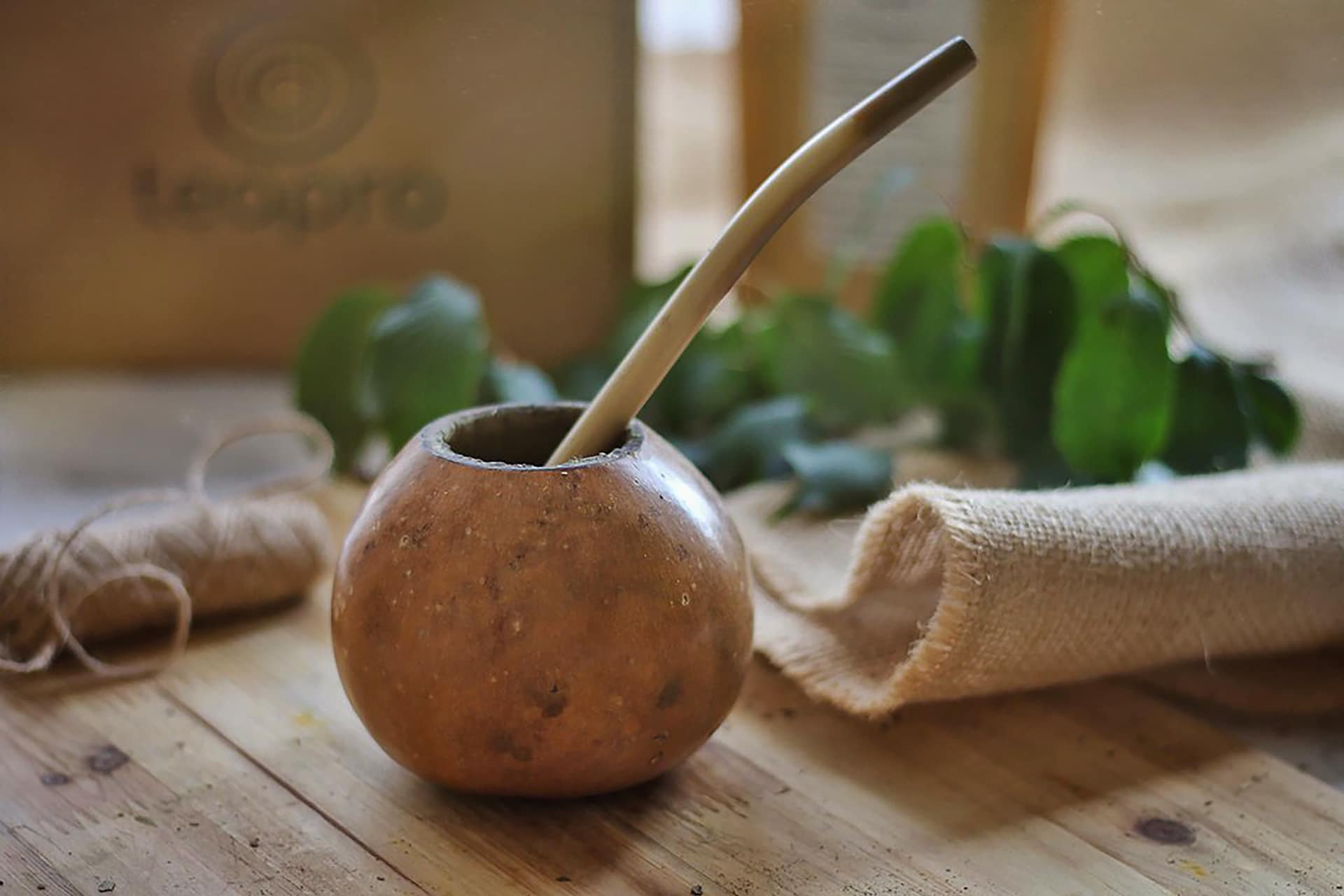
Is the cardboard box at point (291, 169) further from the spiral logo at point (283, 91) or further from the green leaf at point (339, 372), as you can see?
the green leaf at point (339, 372)

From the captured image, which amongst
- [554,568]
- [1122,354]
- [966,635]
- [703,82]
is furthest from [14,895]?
[703,82]

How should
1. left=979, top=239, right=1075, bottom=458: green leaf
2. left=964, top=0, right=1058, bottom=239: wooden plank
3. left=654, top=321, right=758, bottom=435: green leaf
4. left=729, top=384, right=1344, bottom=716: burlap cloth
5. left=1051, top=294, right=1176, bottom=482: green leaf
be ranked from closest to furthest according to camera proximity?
1. left=729, top=384, right=1344, bottom=716: burlap cloth
2. left=1051, top=294, right=1176, bottom=482: green leaf
3. left=979, top=239, right=1075, bottom=458: green leaf
4. left=654, top=321, right=758, bottom=435: green leaf
5. left=964, top=0, right=1058, bottom=239: wooden plank

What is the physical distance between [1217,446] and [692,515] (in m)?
0.51

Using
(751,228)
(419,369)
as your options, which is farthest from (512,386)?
(751,228)

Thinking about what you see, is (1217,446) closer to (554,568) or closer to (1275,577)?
(1275,577)

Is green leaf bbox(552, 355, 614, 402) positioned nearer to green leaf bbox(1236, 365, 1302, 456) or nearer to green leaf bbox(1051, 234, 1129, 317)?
green leaf bbox(1051, 234, 1129, 317)

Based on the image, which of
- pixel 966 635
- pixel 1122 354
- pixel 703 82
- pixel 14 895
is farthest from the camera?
pixel 703 82

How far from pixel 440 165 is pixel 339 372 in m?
0.26

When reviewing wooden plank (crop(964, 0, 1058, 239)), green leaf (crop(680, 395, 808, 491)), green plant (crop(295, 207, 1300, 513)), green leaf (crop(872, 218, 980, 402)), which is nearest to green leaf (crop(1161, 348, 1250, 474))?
green plant (crop(295, 207, 1300, 513))

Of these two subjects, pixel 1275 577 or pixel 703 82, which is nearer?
pixel 1275 577

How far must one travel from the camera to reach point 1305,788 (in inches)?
32.5

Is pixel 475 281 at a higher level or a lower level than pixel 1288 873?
higher

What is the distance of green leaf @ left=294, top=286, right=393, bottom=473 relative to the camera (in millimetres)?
1181

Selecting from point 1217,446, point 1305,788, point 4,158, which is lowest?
point 1305,788
